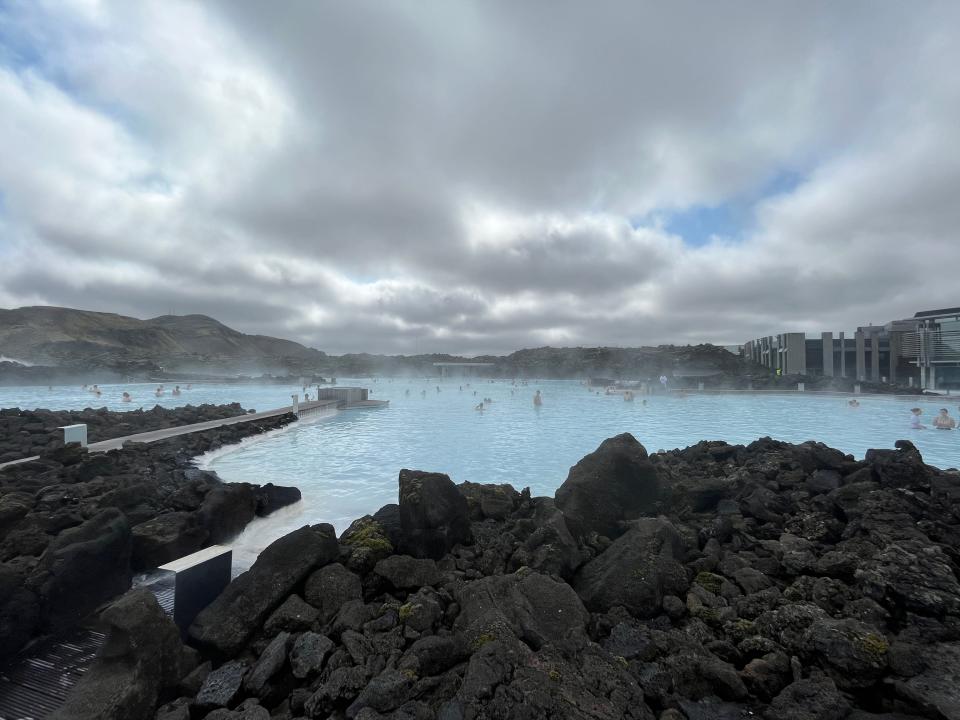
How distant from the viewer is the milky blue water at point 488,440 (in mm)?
9906

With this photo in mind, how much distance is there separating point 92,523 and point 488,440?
13.1 metres

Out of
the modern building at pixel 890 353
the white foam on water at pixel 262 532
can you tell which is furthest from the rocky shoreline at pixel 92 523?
the modern building at pixel 890 353

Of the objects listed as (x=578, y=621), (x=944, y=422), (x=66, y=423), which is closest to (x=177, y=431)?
(x=66, y=423)

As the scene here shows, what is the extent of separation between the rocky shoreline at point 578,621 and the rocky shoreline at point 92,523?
5.90ft

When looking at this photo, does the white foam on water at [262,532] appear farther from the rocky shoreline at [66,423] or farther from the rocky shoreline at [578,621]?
the rocky shoreline at [66,423]

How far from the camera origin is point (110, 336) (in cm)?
12950

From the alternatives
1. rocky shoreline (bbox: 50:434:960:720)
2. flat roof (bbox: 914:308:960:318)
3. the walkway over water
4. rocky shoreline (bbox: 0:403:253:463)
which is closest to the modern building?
flat roof (bbox: 914:308:960:318)

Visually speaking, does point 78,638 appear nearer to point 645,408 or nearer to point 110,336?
point 645,408

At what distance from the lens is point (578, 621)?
3.25 m

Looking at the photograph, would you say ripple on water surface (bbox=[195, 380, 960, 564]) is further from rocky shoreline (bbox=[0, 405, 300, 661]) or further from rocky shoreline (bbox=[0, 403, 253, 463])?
rocky shoreline (bbox=[0, 403, 253, 463])

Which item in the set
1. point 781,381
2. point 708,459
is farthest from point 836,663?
point 781,381

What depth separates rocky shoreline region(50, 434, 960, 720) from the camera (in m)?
2.52

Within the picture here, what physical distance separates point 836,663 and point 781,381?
50.5 metres

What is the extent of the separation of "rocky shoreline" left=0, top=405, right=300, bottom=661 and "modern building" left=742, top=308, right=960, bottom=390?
196 feet
